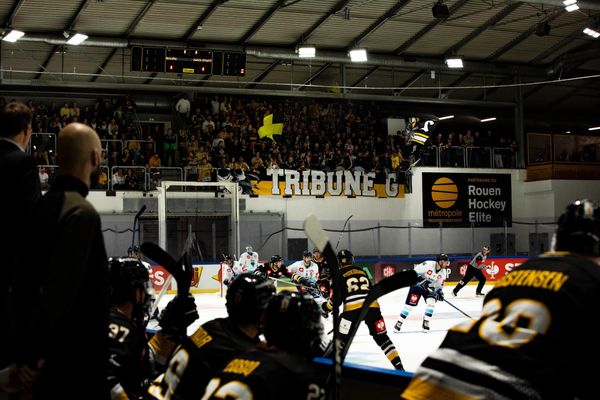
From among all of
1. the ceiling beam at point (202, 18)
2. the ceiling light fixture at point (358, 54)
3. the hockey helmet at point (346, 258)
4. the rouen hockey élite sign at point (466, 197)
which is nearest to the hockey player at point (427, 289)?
the hockey helmet at point (346, 258)

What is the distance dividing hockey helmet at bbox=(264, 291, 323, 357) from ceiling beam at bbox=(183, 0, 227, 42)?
18.6m

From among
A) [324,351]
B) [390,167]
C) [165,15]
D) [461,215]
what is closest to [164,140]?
[165,15]

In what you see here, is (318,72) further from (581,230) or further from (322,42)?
(581,230)

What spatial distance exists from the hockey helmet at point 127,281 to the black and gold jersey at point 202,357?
0.79m

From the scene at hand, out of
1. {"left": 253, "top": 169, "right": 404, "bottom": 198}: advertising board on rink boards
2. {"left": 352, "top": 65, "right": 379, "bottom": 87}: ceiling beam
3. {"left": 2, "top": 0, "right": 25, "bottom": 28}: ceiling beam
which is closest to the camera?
{"left": 2, "top": 0, "right": 25, "bottom": 28}: ceiling beam

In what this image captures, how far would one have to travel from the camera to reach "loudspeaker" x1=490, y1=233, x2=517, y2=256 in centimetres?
2345

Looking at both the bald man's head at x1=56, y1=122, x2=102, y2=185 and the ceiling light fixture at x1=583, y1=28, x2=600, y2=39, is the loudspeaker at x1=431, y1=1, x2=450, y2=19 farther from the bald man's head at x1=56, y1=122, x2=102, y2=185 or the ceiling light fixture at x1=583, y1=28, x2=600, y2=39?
the bald man's head at x1=56, y1=122, x2=102, y2=185

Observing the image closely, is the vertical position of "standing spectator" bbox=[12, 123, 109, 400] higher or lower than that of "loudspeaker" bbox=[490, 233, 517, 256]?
higher

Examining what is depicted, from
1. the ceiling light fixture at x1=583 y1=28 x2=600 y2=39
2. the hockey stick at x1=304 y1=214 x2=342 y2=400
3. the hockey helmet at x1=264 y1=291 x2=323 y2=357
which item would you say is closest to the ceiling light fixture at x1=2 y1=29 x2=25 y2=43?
the ceiling light fixture at x1=583 y1=28 x2=600 y2=39

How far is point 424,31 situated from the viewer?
24141 millimetres

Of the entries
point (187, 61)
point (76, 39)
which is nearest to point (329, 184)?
point (187, 61)

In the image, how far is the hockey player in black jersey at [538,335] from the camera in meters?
2.36

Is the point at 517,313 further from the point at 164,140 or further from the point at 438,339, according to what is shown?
the point at 164,140

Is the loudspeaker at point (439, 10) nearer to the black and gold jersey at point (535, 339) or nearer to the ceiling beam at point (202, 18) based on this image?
the ceiling beam at point (202, 18)
